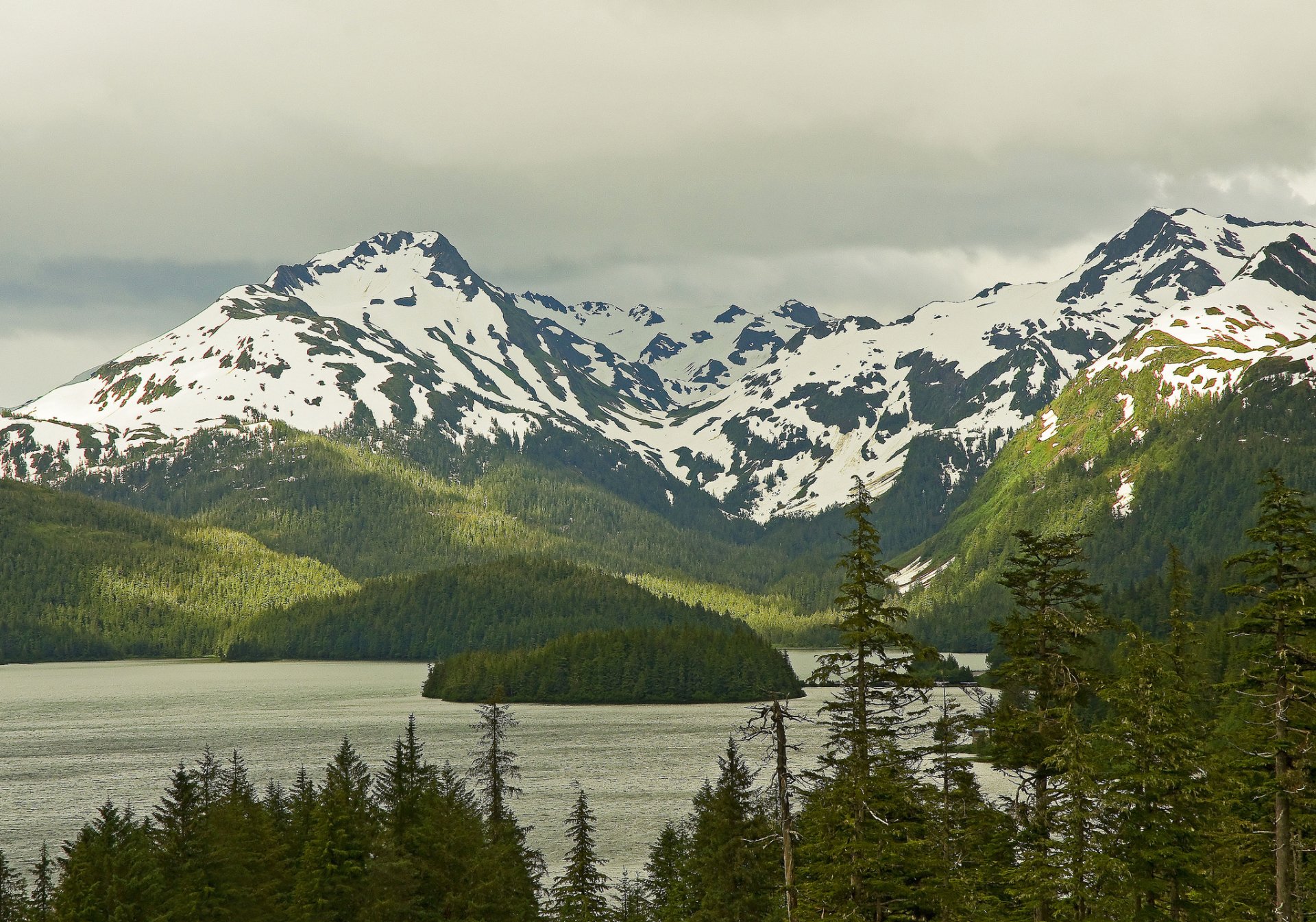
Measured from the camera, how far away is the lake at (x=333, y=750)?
325 feet

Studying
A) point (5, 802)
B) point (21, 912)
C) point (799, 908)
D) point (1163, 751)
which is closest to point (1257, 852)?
point (1163, 751)

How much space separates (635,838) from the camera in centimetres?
9200

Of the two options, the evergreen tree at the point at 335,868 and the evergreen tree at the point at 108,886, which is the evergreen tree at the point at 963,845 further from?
the evergreen tree at the point at 108,886

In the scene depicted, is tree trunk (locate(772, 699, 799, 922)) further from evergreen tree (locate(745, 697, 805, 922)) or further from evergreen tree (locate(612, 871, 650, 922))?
evergreen tree (locate(612, 871, 650, 922))

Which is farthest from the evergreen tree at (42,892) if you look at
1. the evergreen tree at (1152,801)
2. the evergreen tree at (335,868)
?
the evergreen tree at (1152,801)

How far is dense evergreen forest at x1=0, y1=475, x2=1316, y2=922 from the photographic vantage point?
35906 millimetres

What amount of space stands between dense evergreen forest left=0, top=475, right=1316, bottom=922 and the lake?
30.2m

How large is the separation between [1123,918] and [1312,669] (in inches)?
349

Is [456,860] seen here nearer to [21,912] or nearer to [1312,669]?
[21,912]

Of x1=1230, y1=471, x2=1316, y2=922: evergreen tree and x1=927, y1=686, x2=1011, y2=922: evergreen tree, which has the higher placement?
x1=1230, y1=471, x2=1316, y2=922: evergreen tree

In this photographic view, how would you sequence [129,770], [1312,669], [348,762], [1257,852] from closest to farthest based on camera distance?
[1312,669]
[1257,852]
[348,762]
[129,770]

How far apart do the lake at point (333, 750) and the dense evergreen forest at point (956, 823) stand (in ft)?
99.2

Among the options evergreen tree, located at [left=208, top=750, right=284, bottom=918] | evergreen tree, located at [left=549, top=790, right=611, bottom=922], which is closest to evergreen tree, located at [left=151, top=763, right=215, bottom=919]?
evergreen tree, located at [left=208, top=750, right=284, bottom=918]

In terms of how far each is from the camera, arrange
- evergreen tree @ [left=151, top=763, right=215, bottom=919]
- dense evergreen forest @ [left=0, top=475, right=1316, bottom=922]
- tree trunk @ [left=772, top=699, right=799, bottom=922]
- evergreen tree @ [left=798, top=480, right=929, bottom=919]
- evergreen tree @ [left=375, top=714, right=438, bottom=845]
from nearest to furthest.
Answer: tree trunk @ [left=772, top=699, right=799, bottom=922] < dense evergreen forest @ [left=0, top=475, right=1316, bottom=922] < evergreen tree @ [left=798, top=480, right=929, bottom=919] < evergreen tree @ [left=151, top=763, right=215, bottom=919] < evergreen tree @ [left=375, top=714, right=438, bottom=845]
